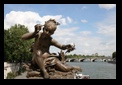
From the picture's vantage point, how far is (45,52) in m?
6.93

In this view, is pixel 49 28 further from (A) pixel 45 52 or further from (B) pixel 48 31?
(A) pixel 45 52

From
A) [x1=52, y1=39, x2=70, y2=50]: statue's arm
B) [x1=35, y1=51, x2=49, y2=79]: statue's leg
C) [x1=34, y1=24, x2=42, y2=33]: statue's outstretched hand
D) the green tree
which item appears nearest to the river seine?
the green tree

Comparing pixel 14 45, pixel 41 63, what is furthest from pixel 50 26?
pixel 14 45

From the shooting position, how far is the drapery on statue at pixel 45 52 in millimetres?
6637

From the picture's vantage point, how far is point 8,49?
31.4 meters

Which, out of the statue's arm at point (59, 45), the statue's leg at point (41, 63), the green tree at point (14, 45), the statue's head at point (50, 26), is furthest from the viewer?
the green tree at point (14, 45)

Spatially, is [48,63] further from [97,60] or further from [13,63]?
[97,60]

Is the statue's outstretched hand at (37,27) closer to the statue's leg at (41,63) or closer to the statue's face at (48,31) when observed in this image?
the statue's face at (48,31)

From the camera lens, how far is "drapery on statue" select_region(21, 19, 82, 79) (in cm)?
664

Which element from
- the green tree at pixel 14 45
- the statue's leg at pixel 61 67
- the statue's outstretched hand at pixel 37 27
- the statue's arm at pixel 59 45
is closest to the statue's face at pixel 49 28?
the statue's outstretched hand at pixel 37 27

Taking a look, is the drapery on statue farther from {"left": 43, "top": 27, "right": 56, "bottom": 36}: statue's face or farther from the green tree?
the green tree

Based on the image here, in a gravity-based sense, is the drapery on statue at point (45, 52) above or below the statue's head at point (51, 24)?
below

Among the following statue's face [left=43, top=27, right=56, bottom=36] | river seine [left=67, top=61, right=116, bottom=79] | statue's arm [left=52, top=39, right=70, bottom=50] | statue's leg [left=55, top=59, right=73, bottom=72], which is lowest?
river seine [left=67, top=61, right=116, bottom=79]
